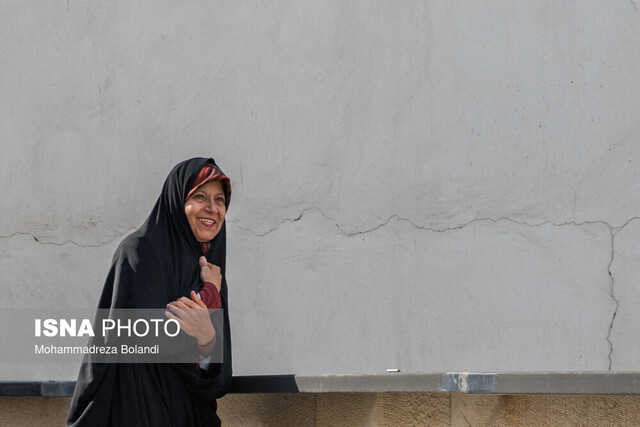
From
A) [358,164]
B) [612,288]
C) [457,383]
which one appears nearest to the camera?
[457,383]

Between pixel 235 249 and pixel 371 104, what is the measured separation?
0.84 meters

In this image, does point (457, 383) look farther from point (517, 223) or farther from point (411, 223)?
point (411, 223)

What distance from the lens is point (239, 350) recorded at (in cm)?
496

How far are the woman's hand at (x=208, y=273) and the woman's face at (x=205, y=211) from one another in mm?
80

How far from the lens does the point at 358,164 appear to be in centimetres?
480

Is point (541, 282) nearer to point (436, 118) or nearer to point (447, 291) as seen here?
point (447, 291)

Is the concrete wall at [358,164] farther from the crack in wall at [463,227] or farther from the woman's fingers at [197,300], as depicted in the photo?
the woman's fingers at [197,300]

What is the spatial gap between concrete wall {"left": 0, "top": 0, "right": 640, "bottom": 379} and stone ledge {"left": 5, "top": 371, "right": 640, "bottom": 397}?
114 cm

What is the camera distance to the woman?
3453 millimetres

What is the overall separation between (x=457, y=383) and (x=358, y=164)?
202 cm

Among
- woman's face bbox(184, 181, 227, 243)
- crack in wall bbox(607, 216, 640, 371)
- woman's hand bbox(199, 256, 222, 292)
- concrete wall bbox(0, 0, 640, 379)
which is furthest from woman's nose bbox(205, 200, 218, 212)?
crack in wall bbox(607, 216, 640, 371)

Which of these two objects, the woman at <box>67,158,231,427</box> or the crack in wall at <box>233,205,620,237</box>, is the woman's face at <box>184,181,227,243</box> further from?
the crack in wall at <box>233,205,620,237</box>

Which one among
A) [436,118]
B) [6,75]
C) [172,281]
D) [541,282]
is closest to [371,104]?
[436,118]

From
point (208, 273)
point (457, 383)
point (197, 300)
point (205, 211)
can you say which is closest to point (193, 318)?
point (197, 300)
